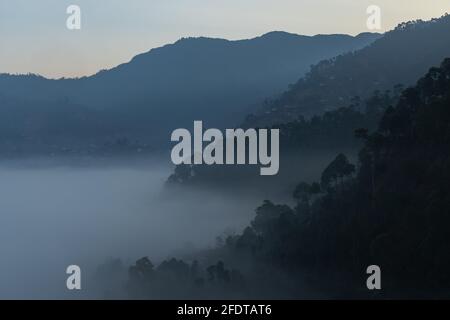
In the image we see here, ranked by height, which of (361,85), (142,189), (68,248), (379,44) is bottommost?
(68,248)

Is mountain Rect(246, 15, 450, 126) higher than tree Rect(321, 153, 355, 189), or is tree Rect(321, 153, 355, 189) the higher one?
mountain Rect(246, 15, 450, 126)

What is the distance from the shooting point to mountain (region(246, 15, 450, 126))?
156 metres

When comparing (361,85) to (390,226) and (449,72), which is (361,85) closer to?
(449,72)

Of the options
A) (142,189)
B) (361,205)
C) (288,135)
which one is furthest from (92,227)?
(361,205)

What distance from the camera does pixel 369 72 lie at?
172 m

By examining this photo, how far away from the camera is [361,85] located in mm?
168875

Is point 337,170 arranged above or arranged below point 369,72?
below

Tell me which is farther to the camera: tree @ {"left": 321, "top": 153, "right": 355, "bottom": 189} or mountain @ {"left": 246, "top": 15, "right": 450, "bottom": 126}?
mountain @ {"left": 246, "top": 15, "right": 450, "bottom": 126}

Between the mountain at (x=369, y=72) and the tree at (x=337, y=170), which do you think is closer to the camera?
the tree at (x=337, y=170)

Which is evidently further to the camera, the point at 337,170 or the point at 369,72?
the point at 369,72

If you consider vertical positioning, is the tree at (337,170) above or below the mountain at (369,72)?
below

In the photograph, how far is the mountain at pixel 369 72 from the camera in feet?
511
